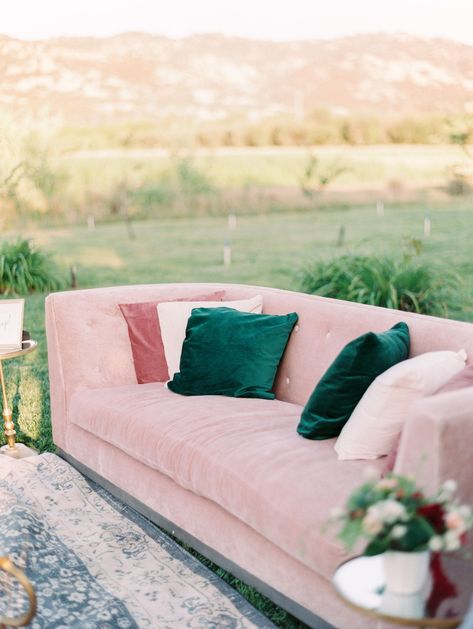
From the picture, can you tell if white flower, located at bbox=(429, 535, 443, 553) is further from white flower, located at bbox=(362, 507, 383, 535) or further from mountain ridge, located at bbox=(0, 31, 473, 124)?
mountain ridge, located at bbox=(0, 31, 473, 124)

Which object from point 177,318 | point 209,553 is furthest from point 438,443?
point 177,318

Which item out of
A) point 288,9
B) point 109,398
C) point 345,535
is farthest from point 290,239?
point 345,535

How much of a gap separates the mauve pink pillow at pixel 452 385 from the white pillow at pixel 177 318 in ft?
4.45

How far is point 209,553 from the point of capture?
8.47 ft

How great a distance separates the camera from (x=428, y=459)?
1866 millimetres

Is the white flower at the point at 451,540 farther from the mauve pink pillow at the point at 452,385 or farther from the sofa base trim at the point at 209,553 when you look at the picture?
the sofa base trim at the point at 209,553

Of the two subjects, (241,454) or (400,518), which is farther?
(241,454)

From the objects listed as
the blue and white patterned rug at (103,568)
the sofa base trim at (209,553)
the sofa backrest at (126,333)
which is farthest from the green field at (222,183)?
the blue and white patterned rug at (103,568)

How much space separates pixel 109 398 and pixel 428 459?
1.72 m

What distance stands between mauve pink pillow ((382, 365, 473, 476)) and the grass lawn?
142 inches

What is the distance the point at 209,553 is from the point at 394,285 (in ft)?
11.8

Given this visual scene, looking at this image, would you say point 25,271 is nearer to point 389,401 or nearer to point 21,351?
point 21,351

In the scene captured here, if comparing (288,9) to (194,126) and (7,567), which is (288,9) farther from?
(7,567)

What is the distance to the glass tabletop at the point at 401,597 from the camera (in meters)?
1.57
